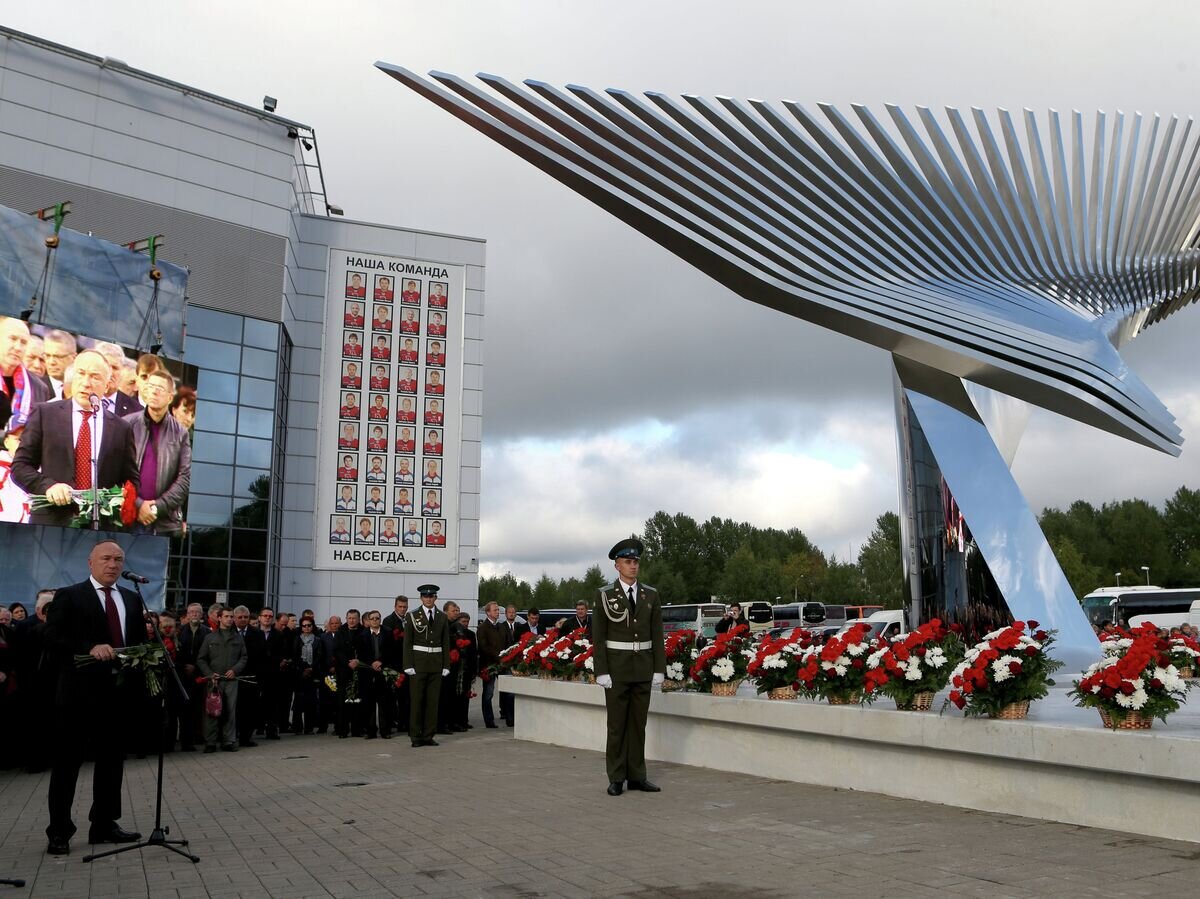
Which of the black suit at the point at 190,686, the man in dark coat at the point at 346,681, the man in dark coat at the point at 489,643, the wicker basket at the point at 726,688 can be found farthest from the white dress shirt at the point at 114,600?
the man in dark coat at the point at 489,643

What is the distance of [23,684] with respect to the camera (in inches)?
407

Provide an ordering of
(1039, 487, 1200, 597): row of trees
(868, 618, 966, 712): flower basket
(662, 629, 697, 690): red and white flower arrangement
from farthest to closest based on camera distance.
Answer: (1039, 487, 1200, 597): row of trees
(662, 629, 697, 690): red and white flower arrangement
(868, 618, 966, 712): flower basket

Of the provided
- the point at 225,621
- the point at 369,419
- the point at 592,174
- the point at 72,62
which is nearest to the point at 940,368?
the point at 592,174

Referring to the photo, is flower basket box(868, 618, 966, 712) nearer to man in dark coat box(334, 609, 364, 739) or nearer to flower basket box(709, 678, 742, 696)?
flower basket box(709, 678, 742, 696)

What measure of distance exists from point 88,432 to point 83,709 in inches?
605

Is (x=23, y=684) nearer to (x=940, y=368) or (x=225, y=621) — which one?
(x=225, y=621)

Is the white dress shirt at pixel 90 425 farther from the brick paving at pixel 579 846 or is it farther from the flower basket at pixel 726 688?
the flower basket at pixel 726 688

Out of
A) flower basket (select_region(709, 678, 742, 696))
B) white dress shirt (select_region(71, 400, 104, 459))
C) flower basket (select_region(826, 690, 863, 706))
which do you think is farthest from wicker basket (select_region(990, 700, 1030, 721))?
white dress shirt (select_region(71, 400, 104, 459))

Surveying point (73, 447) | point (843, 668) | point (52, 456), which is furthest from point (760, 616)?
point (843, 668)

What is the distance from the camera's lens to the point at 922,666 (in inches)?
282

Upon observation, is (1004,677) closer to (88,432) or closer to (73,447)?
(73,447)

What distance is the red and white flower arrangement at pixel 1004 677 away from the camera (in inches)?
250

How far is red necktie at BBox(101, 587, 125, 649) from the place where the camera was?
620cm

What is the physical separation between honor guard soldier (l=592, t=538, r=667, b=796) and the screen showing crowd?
14.7m
